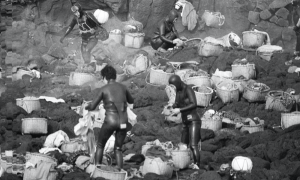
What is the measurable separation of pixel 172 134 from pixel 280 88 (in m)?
3.73

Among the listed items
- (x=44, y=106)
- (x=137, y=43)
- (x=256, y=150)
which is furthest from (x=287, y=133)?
(x=137, y=43)

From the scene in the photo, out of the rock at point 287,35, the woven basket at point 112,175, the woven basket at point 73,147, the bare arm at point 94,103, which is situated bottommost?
the rock at point 287,35

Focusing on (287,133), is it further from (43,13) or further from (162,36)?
(43,13)

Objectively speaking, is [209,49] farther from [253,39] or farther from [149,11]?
[149,11]

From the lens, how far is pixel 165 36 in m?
24.8

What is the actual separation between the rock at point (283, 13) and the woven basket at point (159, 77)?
5.78 metres

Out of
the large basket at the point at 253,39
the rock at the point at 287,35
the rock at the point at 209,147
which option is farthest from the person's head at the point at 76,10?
the rock at the point at 287,35

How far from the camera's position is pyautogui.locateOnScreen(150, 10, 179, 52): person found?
24.6 meters

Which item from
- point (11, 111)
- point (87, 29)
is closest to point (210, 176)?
point (11, 111)

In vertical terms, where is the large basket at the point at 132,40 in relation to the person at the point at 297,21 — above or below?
below

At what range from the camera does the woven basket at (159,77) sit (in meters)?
22.7

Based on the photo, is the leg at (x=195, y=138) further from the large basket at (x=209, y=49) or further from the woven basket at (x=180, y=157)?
the large basket at (x=209, y=49)

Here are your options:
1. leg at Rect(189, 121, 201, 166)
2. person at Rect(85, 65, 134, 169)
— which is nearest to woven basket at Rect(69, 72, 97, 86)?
leg at Rect(189, 121, 201, 166)

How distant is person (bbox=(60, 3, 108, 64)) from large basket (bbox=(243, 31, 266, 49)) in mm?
3469
